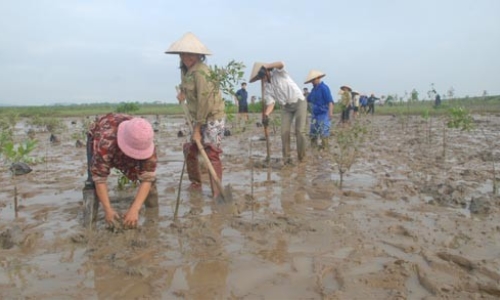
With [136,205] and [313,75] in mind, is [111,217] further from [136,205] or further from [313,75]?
[313,75]

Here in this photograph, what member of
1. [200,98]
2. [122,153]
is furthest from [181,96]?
[122,153]

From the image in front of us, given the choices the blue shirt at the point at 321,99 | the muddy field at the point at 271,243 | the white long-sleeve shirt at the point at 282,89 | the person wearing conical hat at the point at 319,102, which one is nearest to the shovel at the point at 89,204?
the muddy field at the point at 271,243

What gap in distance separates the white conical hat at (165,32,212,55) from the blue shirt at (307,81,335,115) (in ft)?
12.8

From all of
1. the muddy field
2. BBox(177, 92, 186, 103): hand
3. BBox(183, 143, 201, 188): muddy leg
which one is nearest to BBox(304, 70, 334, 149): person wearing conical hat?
the muddy field

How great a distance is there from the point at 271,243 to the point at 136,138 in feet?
4.25

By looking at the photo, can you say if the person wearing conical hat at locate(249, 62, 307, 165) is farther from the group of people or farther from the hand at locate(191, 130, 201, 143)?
the hand at locate(191, 130, 201, 143)

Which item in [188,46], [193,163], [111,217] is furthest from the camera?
[193,163]

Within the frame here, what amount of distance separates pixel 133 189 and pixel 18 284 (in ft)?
8.49

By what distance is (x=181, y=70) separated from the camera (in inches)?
192

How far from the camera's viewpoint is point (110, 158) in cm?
342

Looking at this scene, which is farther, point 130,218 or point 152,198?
point 152,198

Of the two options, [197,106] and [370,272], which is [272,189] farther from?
[370,272]

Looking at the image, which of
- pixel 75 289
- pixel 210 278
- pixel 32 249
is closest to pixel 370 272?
pixel 210 278

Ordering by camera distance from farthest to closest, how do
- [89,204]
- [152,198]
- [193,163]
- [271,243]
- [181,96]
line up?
[193,163] < [181,96] < [152,198] < [89,204] < [271,243]
